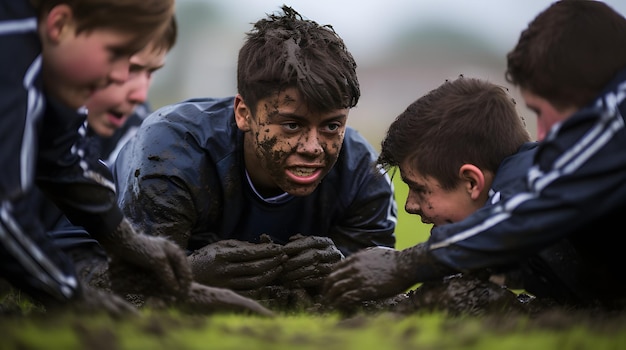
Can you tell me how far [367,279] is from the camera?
305 cm

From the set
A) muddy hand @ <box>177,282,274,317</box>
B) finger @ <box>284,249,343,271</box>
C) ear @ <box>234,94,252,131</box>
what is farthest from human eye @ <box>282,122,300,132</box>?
muddy hand @ <box>177,282,274,317</box>

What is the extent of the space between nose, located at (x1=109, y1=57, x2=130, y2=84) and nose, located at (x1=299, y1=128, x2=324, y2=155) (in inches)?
44.1

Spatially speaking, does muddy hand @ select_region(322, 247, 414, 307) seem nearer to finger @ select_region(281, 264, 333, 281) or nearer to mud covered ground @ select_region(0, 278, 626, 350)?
mud covered ground @ select_region(0, 278, 626, 350)

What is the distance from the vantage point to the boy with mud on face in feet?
12.2

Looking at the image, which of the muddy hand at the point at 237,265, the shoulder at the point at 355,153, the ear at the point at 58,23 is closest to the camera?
the ear at the point at 58,23

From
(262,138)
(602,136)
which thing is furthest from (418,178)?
(602,136)

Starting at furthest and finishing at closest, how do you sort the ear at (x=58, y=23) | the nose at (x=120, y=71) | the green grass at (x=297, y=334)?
the nose at (x=120, y=71) → the ear at (x=58, y=23) → the green grass at (x=297, y=334)

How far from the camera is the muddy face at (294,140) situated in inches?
145

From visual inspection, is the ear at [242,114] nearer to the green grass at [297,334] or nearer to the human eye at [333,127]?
the human eye at [333,127]

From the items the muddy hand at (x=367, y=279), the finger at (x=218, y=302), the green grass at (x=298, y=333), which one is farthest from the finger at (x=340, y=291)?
the green grass at (x=298, y=333)

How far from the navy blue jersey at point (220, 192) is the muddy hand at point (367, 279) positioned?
99cm

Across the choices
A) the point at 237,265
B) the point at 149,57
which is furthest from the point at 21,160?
the point at 237,265

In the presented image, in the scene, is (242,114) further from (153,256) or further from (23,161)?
(23,161)

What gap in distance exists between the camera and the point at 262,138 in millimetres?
3783
